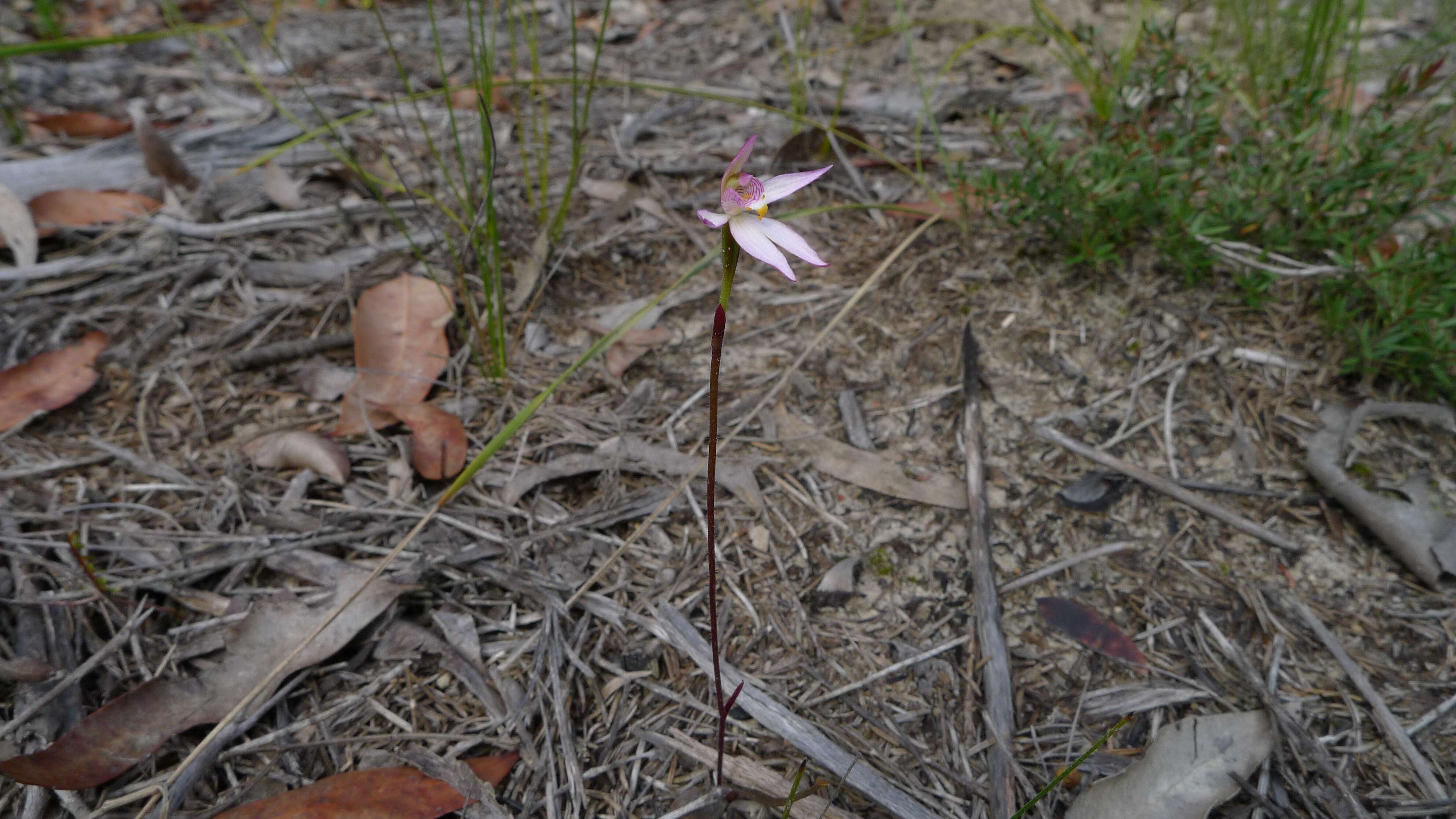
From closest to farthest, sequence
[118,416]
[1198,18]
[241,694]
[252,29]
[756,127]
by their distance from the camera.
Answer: [241,694], [118,416], [756,127], [1198,18], [252,29]

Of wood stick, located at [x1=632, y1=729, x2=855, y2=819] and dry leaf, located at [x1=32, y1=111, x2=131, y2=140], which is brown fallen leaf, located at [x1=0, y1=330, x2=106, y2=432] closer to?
dry leaf, located at [x1=32, y1=111, x2=131, y2=140]

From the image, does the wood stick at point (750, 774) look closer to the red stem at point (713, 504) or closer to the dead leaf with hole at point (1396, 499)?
the red stem at point (713, 504)

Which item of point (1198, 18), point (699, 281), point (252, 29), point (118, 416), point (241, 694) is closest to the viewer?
point (241, 694)

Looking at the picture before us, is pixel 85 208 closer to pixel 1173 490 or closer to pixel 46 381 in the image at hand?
pixel 46 381

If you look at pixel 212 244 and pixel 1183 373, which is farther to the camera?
pixel 212 244

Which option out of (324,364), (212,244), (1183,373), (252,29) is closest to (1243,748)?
(1183,373)

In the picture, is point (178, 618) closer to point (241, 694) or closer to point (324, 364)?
point (241, 694)
